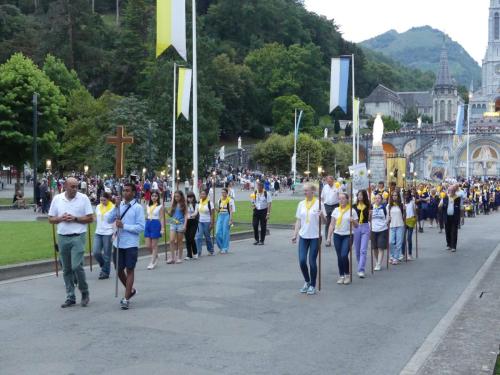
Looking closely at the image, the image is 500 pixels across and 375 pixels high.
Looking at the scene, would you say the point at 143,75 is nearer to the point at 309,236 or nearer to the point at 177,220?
the point at 177,220

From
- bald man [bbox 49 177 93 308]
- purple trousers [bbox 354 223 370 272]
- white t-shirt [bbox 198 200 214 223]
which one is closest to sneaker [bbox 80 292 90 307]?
bald man [bbox 49 177 93 308]

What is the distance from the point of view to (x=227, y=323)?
9336mm

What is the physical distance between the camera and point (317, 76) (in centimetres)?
10862

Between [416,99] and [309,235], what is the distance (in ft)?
560

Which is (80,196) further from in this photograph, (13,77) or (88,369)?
(13,77)

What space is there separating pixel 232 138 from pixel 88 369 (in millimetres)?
91367

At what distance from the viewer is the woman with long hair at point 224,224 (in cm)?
1773

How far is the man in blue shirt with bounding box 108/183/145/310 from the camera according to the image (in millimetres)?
10336

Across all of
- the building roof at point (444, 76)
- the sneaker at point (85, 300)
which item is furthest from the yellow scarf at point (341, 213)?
the building roof at point (444, 76)

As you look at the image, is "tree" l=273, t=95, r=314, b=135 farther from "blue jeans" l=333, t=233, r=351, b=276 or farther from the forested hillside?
"blue jeans" l=333, t=233, r=351, b=276

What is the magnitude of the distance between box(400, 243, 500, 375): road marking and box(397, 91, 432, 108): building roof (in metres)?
164

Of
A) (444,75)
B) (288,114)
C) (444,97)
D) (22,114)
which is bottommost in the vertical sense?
(22,114)

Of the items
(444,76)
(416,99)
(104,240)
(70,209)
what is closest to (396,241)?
(104,240)

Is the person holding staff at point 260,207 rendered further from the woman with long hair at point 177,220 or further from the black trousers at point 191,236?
the woman with long hair at point 177,220
